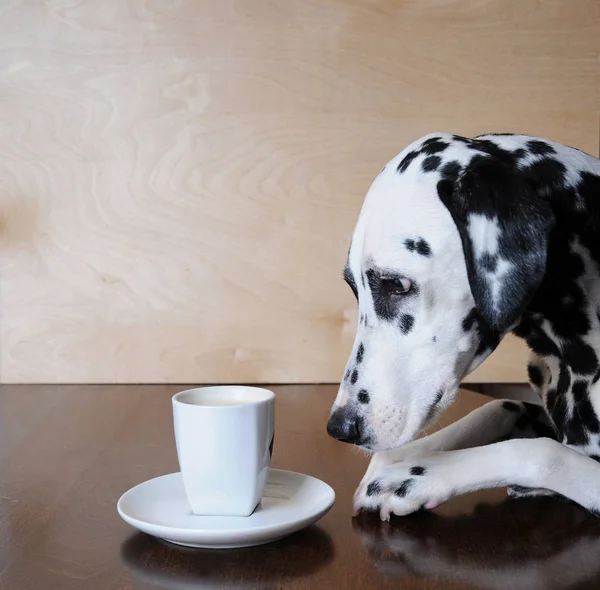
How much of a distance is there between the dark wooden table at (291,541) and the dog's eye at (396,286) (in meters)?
0.26

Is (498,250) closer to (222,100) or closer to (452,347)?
(452,347)

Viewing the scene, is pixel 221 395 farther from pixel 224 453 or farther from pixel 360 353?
pixel 360 353

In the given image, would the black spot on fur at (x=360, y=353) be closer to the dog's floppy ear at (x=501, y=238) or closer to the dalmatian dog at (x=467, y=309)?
the dalmatian dog at (x=467, y=309)

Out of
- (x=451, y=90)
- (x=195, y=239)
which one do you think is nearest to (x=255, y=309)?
(x=195, y=239)

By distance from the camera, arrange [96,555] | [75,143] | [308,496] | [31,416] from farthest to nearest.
Answer: [75,143] → [31,416] → [308,496] → [96,555]

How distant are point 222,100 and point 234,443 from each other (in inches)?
54.9

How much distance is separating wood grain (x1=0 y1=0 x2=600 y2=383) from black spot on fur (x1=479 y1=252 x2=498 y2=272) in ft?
3.69

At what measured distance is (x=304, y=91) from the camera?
206cm

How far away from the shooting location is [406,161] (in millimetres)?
1097

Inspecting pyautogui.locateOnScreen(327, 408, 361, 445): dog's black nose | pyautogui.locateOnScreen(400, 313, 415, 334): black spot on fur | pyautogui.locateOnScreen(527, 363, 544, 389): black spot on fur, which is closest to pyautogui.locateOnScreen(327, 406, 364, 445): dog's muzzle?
pyautogui.locateOnScreen(327, 408, 361, 445): dog's black nose

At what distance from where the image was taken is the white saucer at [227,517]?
0.78m

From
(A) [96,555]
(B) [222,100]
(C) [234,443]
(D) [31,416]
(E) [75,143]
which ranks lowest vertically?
(D) [31,416]

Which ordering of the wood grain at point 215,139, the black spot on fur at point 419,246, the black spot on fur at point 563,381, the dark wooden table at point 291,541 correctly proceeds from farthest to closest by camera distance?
1. the wood grain at point 215,139
2. the black spot on fur at point 563,381
3. the black spot on fur at point 419,246
4. the dark wooden table at point 291,541

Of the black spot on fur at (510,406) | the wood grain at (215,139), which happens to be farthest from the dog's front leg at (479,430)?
the wood grain at (215,139)
